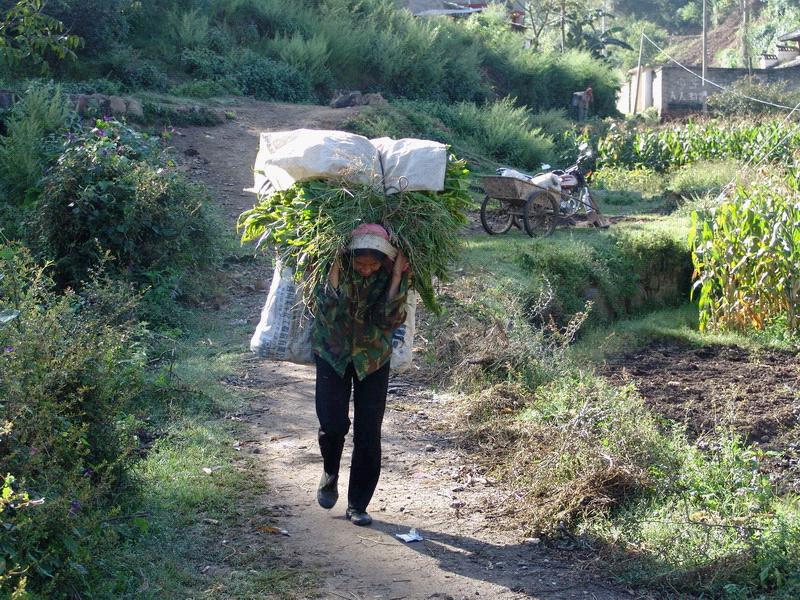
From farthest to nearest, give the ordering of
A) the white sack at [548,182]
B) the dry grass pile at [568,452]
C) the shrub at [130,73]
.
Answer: the shrub at [130,73] < the white sack at [548,182] < the dry grass pile at [568,452]

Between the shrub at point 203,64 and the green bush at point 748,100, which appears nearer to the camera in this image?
the shrub at point 203,64

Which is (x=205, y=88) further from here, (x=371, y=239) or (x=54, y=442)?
(x=54, y=442)

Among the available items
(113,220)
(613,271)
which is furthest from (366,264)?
(613,271)

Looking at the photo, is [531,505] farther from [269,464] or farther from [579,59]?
[579,59]

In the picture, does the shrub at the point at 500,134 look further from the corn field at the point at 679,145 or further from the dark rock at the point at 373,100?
the corn field at the point at 679,145

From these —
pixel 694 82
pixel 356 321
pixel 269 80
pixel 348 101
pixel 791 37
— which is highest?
pixel 791 37

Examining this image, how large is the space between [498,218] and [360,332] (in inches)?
393

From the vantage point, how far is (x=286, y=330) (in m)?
4.77

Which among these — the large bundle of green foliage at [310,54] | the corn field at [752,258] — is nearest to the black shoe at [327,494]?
the corn field at [752,258]

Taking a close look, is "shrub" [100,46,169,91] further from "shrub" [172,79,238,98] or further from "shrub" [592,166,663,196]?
"shrub" [592,166,663,196]

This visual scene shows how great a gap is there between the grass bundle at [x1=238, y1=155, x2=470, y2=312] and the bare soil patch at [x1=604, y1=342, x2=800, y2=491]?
8.11 feet

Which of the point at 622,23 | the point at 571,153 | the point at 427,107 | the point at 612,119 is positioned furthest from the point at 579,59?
the point at 622,23

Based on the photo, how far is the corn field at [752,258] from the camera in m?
10.0

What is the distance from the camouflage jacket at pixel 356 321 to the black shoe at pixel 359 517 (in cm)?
80
